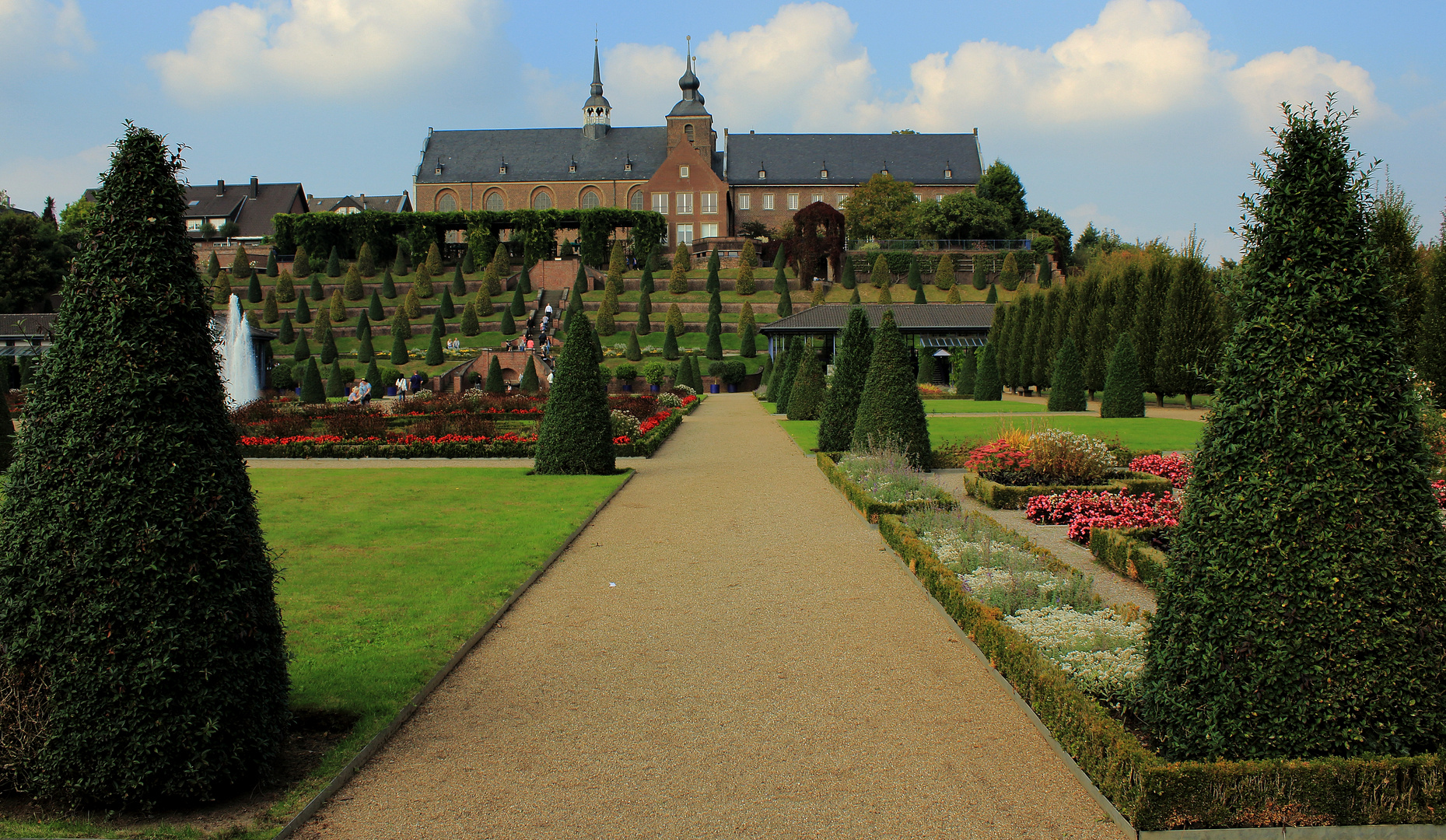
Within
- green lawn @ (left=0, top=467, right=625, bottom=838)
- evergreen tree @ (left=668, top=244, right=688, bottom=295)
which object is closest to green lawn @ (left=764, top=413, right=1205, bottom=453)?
green lawn @ (left=0, top=467, right=625, bottom=838)

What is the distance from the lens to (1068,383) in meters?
25.6

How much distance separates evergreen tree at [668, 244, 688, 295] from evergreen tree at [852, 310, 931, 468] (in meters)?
45.4

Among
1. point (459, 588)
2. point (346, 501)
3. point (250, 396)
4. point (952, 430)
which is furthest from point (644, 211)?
point (459, 588)

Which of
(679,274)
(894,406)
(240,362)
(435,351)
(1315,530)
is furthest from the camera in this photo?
(679,274)

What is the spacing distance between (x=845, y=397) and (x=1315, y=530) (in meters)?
11.6

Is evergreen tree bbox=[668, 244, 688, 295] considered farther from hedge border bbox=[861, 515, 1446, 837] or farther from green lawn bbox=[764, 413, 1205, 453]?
hedge border bbox=[861, 515, 1446, 837]

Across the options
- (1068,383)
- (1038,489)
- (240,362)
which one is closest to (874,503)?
(1038,489)

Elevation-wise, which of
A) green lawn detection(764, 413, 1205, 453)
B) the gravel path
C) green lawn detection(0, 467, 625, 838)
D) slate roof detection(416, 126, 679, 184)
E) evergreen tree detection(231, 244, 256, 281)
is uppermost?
slate roof detection(416, 126, 679, 184)

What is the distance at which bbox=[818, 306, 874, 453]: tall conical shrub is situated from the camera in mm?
14539

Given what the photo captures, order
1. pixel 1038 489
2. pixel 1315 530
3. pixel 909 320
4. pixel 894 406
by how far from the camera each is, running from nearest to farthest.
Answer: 1. pixel 1315 530
2. pixel 1038 489
3. pixel 894 406
4. pixel 909 320

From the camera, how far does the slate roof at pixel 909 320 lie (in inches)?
1639

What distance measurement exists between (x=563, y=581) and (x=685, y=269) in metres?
54.4

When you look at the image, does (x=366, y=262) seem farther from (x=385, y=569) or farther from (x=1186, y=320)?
(x=385, y=569)

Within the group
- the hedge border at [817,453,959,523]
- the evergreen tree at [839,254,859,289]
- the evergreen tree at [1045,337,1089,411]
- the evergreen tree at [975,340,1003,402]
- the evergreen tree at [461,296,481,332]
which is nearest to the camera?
the hedge border at [817,453,959,523]
